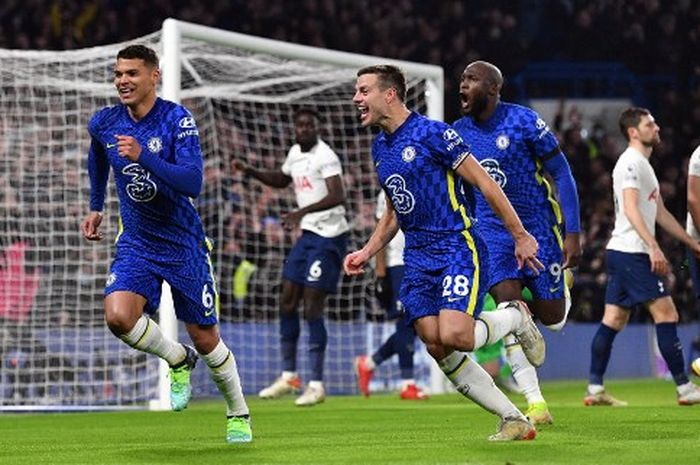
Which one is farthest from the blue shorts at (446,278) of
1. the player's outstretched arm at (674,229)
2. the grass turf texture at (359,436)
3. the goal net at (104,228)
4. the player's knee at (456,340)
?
the goal net at (104,228)

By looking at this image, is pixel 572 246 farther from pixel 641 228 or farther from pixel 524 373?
pixel 641 228

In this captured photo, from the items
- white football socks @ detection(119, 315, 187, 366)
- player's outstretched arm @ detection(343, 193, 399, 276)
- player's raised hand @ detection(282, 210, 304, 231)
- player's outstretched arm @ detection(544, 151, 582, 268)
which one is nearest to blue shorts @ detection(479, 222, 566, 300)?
player's outstretched arm @ detection(544, 151, 582, 268)

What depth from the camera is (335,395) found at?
48.5ft

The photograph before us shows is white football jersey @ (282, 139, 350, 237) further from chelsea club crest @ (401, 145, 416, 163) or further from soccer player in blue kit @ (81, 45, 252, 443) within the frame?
chelsea club crest @ (401, 145, 416, 163)

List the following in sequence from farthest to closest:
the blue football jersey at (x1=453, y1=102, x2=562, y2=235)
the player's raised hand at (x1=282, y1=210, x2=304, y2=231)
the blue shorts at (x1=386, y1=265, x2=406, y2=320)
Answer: the blue shorts at (x1=386, y1=265, x2=406, y2=320) < the player's raised hand at (x1=282, y1=210, x2=304, y2=231) < the blue football jersey at (x1=453, y1=102, x2=562, y2=235)

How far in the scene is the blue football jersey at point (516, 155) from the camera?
8.78m

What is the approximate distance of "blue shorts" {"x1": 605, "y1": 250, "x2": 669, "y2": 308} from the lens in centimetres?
1155

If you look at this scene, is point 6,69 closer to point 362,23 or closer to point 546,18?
point 362,23

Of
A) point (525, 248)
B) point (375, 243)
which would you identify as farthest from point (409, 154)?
point (525, 248)

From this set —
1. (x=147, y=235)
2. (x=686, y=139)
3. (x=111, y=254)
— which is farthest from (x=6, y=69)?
(x=686, y=139)

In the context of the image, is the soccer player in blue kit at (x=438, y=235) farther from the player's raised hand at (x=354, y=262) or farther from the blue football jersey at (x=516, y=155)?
the blue football jersey at (x=516, y=155)

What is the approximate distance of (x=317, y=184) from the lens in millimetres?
12625

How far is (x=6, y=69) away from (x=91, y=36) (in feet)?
30.4

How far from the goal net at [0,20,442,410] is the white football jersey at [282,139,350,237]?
1.13 meters
